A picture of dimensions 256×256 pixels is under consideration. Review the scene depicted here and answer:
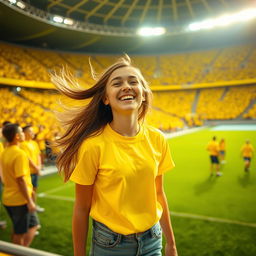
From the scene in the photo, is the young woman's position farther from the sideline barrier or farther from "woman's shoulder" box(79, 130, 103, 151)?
the sideline barrier

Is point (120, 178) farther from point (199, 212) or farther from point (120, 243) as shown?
point (199, 212)

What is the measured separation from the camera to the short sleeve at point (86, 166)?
1.34 metres

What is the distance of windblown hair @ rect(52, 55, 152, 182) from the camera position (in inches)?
60.6

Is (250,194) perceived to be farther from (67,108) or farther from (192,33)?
(192,33)

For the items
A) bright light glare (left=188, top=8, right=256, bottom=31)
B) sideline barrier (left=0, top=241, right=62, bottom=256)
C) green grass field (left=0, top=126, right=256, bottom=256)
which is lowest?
green grass field (left=0, top=126, right=256, bottom=256)

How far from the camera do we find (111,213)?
142 cm

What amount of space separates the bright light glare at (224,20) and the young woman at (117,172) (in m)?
23.5

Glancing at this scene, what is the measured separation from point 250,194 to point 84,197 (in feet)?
17.1

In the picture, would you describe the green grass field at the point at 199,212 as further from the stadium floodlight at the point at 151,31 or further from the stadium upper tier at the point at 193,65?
the stadium upper tier at the point at 193,65

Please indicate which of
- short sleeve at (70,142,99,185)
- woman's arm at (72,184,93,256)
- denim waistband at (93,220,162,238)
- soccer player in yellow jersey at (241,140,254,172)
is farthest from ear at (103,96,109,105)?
soccer player in yellow jersey at (241,140,254,172)

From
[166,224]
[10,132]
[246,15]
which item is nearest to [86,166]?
[166,224]

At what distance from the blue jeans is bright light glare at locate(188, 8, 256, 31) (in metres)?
23.8

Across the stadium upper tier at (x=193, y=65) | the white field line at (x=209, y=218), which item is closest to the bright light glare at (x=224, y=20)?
the stadium upper tier at (x=193, y=65)

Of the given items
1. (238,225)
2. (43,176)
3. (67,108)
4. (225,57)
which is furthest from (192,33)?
(67,108)
